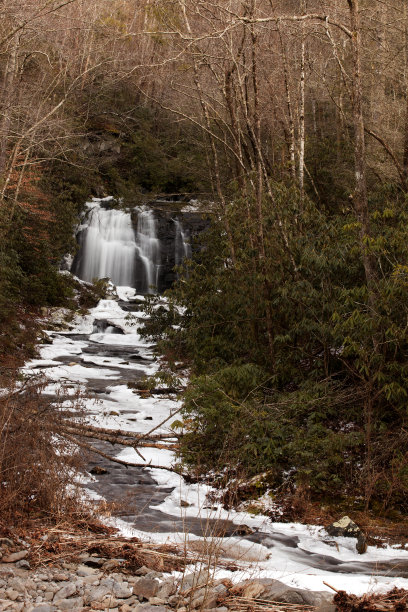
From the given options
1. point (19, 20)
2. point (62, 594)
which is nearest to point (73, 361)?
point (19, 20)

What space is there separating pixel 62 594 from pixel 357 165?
6194mm

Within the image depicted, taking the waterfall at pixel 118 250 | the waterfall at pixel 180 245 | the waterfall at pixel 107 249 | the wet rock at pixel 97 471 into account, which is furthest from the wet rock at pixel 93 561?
the waterfall at pixel 180 245

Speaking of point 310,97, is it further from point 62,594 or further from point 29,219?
point 62,594

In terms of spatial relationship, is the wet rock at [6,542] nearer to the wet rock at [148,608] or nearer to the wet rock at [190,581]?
the wet rock at [148,608]

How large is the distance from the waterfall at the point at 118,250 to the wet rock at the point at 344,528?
829 inches

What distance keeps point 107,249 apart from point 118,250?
0.53 metres

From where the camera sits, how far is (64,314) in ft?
72.8

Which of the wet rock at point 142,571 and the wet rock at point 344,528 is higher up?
the wet rock at point 142,571

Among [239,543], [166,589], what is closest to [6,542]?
[166,589]

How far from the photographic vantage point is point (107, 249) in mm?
27047

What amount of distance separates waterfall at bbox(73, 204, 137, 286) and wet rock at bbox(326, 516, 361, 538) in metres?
21.6

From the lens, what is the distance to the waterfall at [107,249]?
26.8 metres

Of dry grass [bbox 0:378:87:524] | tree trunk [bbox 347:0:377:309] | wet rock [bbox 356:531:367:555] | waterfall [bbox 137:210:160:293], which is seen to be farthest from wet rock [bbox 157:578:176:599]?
waterfall [bbox 137:210:160:293]

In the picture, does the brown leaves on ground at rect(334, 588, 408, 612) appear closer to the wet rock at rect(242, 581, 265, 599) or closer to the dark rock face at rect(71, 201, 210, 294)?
the wet rock at rect(242, 581, 265, 599)
